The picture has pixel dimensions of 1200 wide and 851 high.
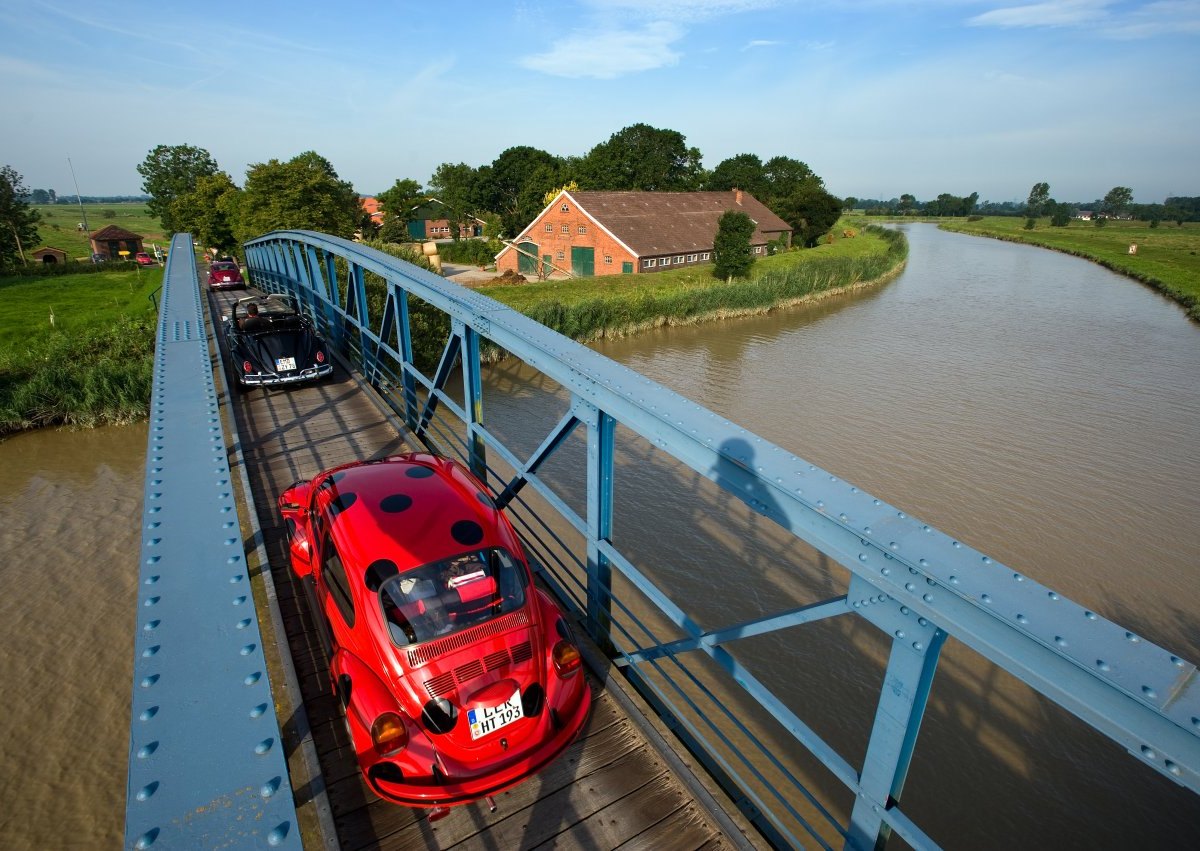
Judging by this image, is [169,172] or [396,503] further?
[169,172]

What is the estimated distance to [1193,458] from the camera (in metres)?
14.5

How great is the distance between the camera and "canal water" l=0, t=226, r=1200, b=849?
6672mm

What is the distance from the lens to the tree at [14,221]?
136 feet

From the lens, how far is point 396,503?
169 inches

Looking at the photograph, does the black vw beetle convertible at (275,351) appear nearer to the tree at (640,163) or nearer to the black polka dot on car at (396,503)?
the black polka dot on car at (396,503)

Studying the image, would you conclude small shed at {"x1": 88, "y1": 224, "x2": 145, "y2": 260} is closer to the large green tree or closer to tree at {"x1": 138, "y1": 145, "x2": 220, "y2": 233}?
tree at {"x1": 138, "y1": 145, "x2": 220, "y2": 233}

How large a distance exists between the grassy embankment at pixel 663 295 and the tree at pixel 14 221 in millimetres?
36113

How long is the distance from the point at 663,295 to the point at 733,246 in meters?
8.92

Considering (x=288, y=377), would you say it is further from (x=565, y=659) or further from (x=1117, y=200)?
(x=1117, y=200)

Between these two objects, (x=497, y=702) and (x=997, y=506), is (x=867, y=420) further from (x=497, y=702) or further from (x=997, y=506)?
(x=497, y=702)

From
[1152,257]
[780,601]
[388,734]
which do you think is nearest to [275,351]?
[388,734]

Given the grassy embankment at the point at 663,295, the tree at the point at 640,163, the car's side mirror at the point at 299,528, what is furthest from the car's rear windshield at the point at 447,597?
the tree at the point at 640,163

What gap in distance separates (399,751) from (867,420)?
15.5m

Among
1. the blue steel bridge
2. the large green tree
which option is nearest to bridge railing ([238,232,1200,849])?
the blue steel bridge
